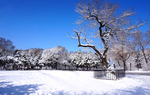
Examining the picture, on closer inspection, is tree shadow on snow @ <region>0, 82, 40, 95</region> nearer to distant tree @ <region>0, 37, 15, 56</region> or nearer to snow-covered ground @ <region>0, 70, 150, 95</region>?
snow-covered ground @ <region>0, 70, 150, 95</region>

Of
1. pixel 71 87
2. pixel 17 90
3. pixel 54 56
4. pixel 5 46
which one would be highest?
pixel 5 46

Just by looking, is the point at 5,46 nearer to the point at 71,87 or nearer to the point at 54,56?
the point at 54,56

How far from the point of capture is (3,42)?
3459 centimetres

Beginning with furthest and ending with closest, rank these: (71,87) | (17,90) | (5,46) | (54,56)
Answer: (54,56)
(5,46)
(71,87)
(17,90)

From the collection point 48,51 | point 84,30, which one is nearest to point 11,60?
point 48,51

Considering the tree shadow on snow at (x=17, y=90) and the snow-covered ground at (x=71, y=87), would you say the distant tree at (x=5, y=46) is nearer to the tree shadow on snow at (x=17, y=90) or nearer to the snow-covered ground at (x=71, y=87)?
the snow-covered ground at (x=71, y=87)

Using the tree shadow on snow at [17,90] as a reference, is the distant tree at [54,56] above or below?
above

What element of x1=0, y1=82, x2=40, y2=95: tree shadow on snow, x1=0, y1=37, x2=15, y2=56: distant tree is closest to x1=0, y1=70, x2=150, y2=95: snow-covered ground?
x1=0, y1=82, x2=40, y2=95: tree shadow on snow

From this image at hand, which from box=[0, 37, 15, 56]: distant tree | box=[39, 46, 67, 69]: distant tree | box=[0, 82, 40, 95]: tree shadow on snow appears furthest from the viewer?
box=[39, 46, 67, 69]: distant tree

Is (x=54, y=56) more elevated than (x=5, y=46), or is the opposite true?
(x=5, y=46)

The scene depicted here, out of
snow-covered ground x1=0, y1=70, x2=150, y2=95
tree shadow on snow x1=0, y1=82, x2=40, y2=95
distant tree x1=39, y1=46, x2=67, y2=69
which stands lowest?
snow-covered ground x1=0, y1=70, x2=150, y2=95

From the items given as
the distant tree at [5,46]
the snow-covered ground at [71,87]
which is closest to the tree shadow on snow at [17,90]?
the snow-covered ground at [71,87]

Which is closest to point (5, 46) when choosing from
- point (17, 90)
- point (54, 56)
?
point (54, 56)

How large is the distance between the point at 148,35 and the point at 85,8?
57.0 ft
